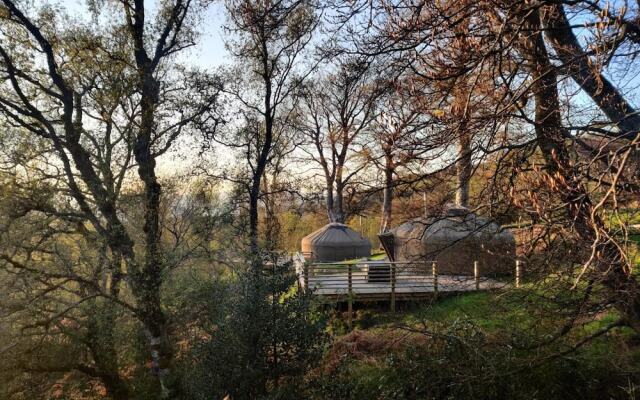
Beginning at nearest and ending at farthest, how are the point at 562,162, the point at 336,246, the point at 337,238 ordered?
the point at 562,162 < the point at 336,246 < the point at 337,238

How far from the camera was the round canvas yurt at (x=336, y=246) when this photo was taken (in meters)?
20.4

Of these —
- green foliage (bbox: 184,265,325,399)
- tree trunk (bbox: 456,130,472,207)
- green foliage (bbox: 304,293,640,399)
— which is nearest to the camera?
tree trunk (bbox: 456,130,472,207)

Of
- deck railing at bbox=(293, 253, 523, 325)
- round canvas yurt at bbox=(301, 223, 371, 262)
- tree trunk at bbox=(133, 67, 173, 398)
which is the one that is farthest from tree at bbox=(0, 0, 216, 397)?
round canvas yurt at bbox=(301, 223, 371, 262)

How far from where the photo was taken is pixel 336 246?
802 inches

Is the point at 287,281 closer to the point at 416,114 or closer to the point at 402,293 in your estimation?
the point at 416,114

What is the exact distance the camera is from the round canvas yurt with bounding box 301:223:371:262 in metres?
20.4

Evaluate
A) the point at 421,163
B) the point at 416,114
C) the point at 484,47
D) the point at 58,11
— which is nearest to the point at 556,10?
the point at 484,47

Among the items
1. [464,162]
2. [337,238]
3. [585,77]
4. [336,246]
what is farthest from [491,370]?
[337,238]

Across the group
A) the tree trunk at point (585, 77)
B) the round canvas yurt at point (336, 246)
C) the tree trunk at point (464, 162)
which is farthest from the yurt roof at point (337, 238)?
the tree trunk at point (585, 77)

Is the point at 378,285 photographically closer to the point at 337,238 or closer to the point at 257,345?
the point at 337,238

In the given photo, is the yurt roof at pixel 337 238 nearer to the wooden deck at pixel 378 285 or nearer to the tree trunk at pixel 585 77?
the wooden deck at pixel 378 285

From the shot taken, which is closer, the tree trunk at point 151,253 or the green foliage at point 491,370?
the green foliage at point 491,370

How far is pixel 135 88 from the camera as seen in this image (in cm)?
964

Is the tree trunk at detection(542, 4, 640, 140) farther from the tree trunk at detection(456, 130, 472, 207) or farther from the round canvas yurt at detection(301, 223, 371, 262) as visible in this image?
the round canvas yurt at detection(301, 223, 371, 262)
